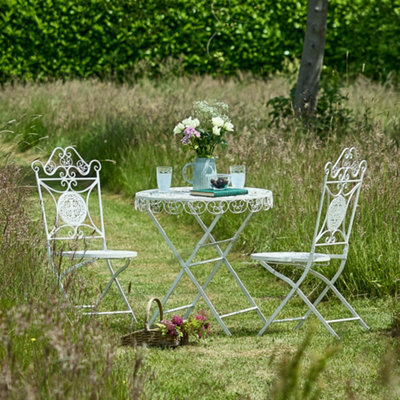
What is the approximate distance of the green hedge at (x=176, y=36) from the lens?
15.7 meters

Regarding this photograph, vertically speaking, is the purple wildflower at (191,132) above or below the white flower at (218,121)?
below

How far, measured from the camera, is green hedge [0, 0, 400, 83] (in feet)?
51.4

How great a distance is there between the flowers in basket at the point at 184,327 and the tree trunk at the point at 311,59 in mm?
4760

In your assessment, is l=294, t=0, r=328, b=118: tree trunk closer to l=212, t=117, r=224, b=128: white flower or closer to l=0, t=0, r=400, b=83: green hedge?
l=212, t=117, r=224, b=128: white flower

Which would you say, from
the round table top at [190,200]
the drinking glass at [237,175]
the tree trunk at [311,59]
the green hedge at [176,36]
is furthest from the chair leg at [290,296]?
the green hedge at [176,36]

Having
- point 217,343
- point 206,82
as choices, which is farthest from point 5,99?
point 217,343

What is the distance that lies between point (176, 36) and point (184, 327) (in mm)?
11923

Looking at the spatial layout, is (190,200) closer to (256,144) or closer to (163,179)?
(163,179)

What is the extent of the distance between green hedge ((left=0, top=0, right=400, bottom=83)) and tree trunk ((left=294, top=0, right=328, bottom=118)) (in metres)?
5.59

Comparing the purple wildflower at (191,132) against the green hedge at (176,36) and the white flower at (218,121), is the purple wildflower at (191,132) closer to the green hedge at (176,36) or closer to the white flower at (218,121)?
the white flower at (218,121)

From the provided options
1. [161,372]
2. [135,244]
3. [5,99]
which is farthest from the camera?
[5,99]

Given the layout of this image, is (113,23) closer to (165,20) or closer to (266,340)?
(165,20)

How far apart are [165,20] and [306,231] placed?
405 inches

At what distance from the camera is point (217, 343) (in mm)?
5223
